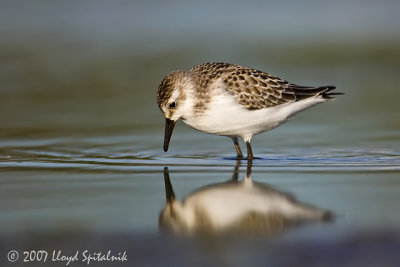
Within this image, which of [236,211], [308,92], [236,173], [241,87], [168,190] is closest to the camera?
[236,211]

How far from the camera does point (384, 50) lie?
16578mm

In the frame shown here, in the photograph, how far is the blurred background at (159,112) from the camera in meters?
6.30

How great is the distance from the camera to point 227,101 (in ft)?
28.0

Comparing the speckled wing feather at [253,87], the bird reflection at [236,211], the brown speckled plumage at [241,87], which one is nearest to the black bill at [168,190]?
the bird reflection at [236,211]

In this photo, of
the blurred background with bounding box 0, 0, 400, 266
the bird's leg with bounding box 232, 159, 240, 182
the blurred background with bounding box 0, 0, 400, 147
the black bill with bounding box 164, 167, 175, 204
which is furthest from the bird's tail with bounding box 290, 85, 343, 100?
the black bill with bounding box 164, 167, 175, 204

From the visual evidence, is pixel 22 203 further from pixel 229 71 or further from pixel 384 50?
pixel 384 50

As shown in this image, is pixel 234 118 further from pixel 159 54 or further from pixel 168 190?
pixel 159 54

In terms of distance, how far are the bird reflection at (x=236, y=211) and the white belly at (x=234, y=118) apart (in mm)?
1585

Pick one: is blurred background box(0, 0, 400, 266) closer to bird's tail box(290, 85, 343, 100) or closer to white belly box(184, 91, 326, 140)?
white belly box(184, 91, 326, 140)

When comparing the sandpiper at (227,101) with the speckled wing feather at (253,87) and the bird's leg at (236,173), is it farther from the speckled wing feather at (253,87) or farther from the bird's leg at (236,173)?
the bird's leg at (236,173)

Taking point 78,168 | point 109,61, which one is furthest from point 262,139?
point 109,61

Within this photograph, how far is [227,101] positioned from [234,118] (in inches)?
8.2

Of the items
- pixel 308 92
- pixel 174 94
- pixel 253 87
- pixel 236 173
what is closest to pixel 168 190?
pixel 236 173

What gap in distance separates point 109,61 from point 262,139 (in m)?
6.78
